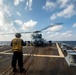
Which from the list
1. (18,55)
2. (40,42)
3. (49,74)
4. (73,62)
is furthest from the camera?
(40,42)

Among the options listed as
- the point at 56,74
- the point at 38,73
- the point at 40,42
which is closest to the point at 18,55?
the point at 38,73

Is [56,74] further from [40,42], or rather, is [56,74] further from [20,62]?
[40,42]

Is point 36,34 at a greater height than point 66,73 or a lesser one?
greater

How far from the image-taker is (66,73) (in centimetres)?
695

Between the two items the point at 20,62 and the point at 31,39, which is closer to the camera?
the point at 20,62

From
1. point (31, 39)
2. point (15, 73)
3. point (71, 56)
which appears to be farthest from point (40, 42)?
point (15, 73)

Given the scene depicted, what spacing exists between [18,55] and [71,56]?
129 inches

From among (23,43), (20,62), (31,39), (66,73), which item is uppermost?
(31,39)

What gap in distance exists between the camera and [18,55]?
7.80 meters

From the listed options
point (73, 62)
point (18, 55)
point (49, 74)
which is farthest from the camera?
point (73, 62)

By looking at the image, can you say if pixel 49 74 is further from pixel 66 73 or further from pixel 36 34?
pixel 36 34

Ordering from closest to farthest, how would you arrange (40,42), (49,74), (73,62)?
(49,74) → (73,62) → (40,42)

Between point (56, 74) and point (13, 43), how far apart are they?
9.28ft

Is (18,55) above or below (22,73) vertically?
above
